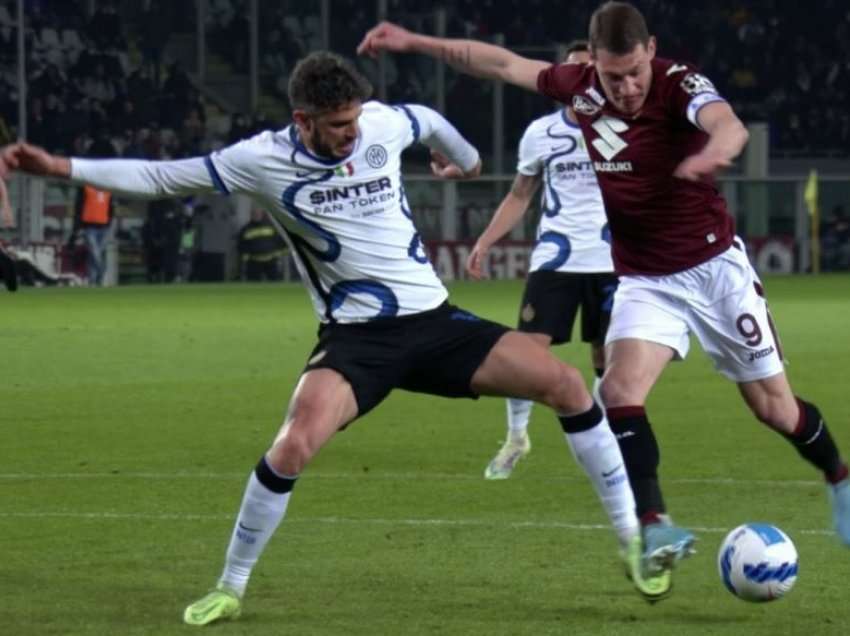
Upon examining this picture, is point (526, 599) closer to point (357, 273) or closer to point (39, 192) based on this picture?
point (357, 273)

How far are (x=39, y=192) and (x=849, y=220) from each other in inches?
609

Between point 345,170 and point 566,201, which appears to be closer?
point 345,170

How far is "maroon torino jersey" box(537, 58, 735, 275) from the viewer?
307 inches

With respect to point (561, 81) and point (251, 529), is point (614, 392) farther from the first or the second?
point (251, 529)

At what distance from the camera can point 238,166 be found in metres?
7.35

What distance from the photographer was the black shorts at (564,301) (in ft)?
36.9

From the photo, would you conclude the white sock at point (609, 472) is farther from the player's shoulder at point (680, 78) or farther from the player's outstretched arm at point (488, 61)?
the player's outstretched arm at point (488, 61)

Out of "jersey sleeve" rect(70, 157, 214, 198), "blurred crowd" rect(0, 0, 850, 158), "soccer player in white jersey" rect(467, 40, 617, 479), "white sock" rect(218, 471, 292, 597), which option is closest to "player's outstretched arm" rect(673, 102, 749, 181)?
"jersey sleeve" rect(70, 157, 214, 198)

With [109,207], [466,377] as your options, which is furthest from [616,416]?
[109,207]

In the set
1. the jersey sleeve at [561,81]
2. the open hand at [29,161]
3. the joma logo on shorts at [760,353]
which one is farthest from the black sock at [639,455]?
the open hand at [29,161]

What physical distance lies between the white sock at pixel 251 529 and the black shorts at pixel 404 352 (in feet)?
1.51

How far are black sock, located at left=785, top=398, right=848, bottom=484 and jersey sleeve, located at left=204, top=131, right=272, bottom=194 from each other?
2400 millimetres

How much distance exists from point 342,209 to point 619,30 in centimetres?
119

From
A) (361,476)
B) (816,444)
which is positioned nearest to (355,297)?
(816,444)
